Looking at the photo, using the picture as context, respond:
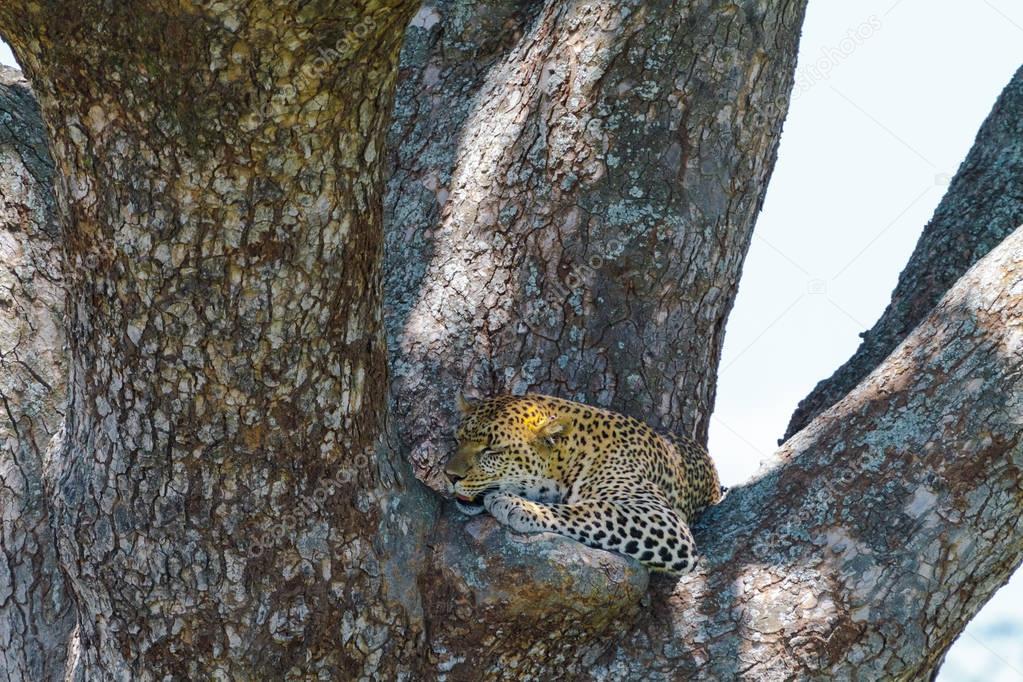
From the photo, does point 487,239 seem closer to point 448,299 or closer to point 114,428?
point 448,299

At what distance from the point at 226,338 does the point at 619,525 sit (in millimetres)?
1954

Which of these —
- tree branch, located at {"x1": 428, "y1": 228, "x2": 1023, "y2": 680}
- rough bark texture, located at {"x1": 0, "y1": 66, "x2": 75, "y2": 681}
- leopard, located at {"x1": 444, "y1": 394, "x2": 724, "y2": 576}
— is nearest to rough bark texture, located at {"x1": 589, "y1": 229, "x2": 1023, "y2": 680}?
tree branch, located at {"x1": 428, "y1": 228, "x2": 1023, "y2": 680}

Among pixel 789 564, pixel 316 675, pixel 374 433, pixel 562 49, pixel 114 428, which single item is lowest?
pixel 789 564

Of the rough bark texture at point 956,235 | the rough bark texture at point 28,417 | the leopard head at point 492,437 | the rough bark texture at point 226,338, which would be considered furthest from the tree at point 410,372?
the rough bark texture at point 956,235

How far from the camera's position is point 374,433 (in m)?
4.45

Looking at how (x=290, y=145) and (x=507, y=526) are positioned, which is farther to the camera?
(x=507, y=526)

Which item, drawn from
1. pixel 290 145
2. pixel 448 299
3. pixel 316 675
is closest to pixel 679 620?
pixel 316 675

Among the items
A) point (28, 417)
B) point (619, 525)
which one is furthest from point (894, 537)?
point (28, 417)

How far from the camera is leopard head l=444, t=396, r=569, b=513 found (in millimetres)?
5852

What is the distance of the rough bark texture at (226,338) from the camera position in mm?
3654

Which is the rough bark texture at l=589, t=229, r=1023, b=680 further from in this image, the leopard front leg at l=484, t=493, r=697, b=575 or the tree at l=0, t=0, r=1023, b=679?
the leopard front leg at l=484, t=493, r=697, b=575

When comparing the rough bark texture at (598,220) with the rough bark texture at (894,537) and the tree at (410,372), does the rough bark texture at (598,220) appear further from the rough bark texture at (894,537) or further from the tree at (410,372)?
the rough bark texture at (894,537)

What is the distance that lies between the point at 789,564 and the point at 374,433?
5.05 feet

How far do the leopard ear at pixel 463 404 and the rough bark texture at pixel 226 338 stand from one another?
1.17 metres
